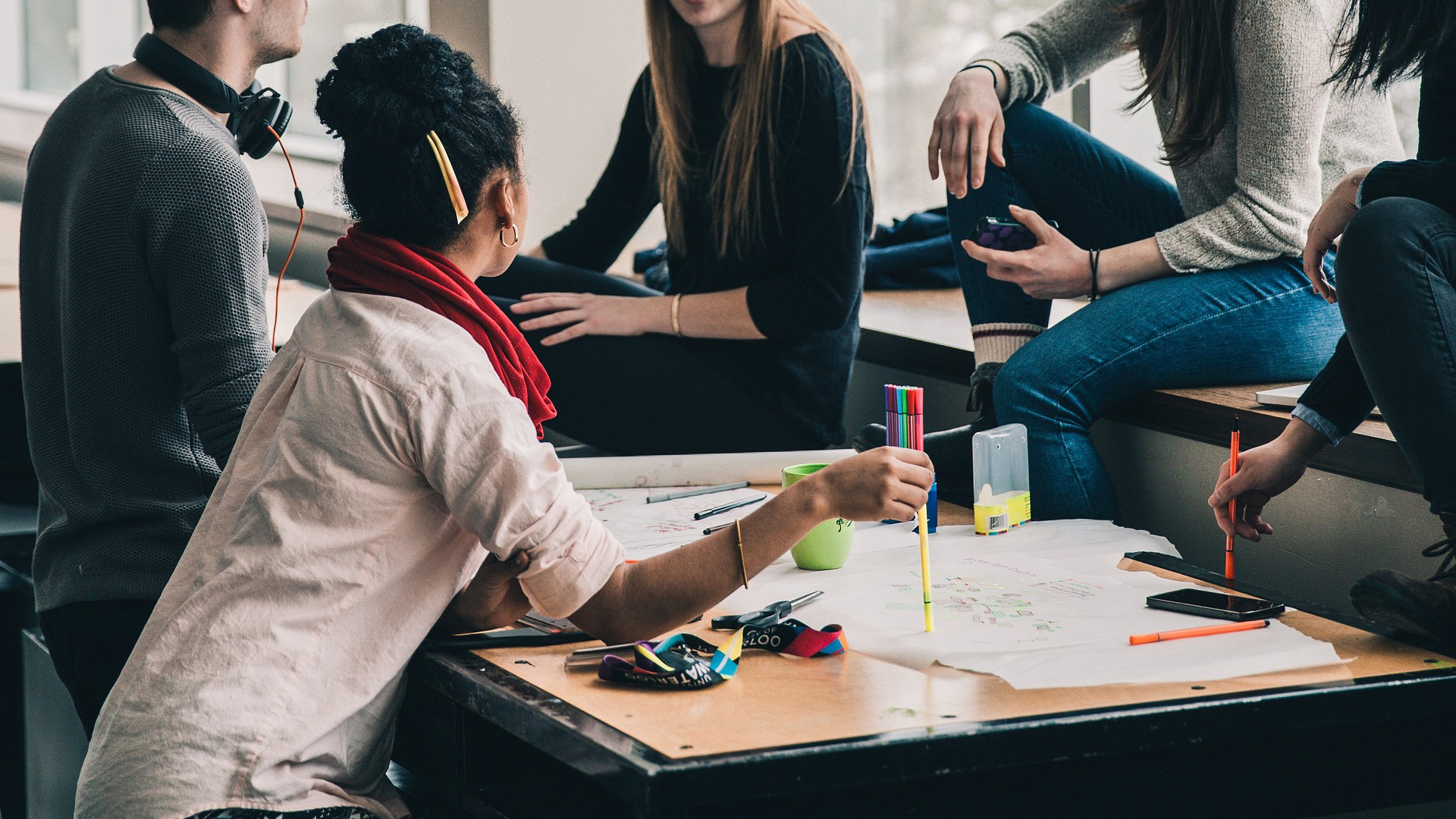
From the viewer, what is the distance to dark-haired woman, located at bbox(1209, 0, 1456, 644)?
3.53 feet

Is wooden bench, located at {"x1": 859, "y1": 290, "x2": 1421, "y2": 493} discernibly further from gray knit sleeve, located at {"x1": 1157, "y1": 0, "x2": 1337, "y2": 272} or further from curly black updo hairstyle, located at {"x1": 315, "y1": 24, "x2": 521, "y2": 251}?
curly black updo hairstyle, located at {"x1": 315, "y1": 24, "x2": 521, "y2": 251}

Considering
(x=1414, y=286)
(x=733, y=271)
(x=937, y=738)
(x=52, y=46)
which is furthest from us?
(x=52, y=46)

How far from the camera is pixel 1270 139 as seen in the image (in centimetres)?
155

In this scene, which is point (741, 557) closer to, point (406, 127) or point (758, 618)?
point (758, 618)

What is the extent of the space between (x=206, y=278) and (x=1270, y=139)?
116cm

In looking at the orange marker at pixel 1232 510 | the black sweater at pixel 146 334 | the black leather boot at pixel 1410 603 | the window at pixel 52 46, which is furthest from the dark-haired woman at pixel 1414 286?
the window at pixel 52 46

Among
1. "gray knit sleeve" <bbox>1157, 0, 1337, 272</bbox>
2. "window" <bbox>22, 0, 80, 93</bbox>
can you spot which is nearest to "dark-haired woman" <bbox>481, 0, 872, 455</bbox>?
"gray knit sleeve" <bbox>1157, 0, 1337, 272</bbox>

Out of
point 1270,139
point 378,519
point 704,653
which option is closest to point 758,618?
point 704,653

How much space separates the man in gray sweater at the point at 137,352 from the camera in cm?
126

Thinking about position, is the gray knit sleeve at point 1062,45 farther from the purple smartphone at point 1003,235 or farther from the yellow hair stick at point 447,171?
the yellow hair stick at point 447,171

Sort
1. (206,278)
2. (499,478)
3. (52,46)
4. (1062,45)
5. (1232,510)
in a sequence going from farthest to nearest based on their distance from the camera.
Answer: (52,46) → (1062,45) → (1232,510) → (206,278) → (499,478)

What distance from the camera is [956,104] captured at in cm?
168

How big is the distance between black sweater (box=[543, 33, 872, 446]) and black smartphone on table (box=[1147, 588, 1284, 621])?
84 cm

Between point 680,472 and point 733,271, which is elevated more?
point 733,271
